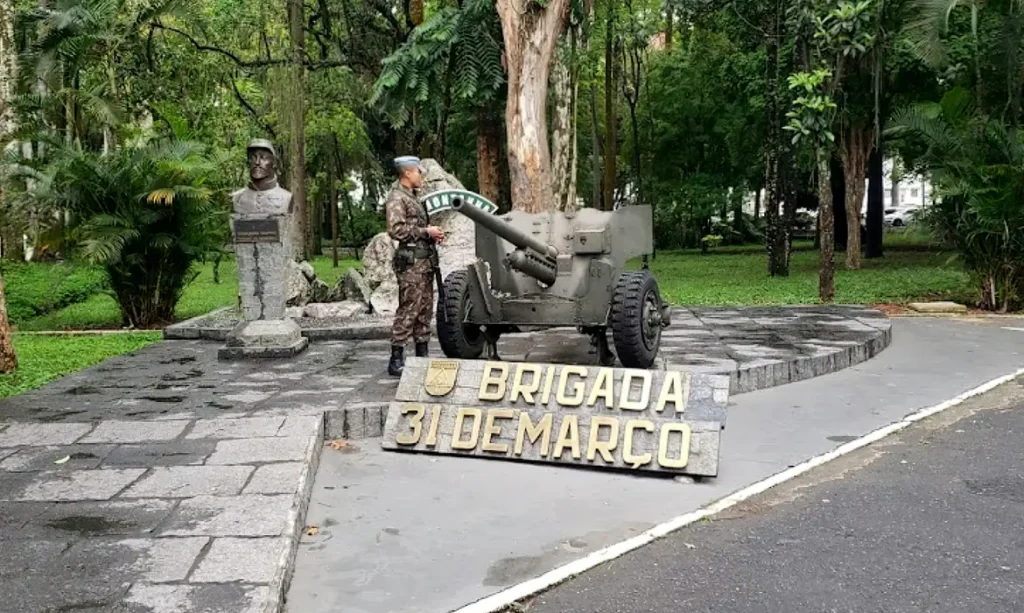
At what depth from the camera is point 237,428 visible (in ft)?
18.9

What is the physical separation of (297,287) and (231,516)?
348 inches

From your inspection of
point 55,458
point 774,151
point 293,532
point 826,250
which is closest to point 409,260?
point 55,458

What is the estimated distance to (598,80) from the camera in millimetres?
26656

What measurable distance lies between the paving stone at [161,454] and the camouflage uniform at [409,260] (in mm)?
2204

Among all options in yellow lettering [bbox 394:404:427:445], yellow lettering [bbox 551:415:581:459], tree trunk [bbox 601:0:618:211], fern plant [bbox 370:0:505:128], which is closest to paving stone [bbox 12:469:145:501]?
yellow lettering [bbox 394:404:427:445]

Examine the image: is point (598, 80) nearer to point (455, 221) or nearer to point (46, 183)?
point (455, 221)

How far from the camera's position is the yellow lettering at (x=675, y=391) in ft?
17.7

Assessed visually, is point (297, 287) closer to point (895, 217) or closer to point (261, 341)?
point (261, 341)

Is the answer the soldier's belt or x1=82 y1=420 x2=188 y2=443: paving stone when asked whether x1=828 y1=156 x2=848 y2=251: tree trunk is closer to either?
the soldier's belt

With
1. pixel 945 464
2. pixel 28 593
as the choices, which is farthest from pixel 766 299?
pixel 28 593

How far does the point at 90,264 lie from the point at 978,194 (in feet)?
36.0

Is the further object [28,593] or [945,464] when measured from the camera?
[945,464]

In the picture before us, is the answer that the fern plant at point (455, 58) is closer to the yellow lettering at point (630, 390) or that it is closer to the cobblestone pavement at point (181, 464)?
the cobblestone pavement at point (181, 464)

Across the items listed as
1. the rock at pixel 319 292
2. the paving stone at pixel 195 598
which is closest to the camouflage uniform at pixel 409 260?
the paving stone at pixel 195 598
